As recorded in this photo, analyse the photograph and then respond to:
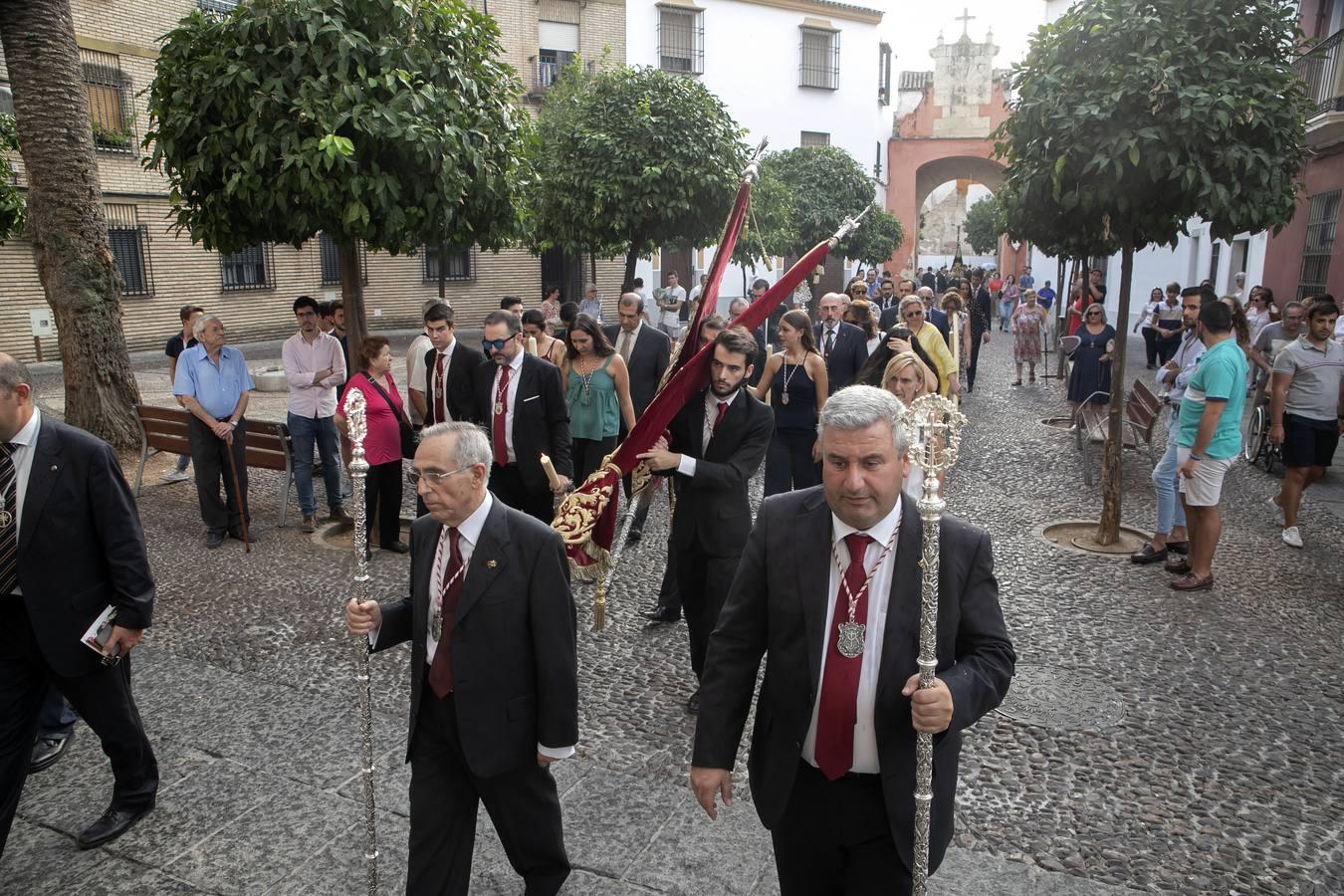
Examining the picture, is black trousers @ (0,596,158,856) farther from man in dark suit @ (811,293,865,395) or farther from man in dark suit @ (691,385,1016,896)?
man in dark suit @ (811,293,865,395)

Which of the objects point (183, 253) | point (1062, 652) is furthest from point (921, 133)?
point (1062, 652)

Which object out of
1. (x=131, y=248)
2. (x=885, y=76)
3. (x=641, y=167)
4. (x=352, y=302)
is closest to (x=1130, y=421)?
(x=641, y=167)

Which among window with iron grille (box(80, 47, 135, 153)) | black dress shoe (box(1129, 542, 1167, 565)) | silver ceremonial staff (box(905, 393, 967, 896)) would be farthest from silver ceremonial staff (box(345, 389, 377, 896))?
window with iron grille (box(80, 47, 135, 153))

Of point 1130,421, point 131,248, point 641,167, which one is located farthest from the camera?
point 131,248

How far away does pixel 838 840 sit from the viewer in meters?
2.66

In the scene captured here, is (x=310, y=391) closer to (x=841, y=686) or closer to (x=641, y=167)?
(x=841, y=686)

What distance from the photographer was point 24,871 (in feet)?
12.7

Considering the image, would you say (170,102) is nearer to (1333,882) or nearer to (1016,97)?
(1016,97)

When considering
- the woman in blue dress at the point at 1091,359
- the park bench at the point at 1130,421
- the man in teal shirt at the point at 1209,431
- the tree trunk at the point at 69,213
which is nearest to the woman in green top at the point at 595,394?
the man in teal shirt at the point at 1209,431

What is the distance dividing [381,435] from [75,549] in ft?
12.1

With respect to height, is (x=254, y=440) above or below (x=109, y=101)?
below

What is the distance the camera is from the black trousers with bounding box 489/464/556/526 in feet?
21.5

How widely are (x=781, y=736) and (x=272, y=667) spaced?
13.3 ft

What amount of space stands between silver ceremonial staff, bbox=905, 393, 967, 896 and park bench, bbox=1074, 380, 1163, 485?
300 inches
